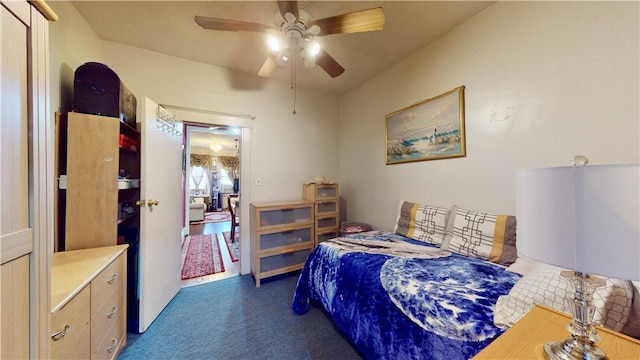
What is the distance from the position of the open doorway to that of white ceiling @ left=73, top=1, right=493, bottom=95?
0.86 m

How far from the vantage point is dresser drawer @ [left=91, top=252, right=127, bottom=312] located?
1.16 metres

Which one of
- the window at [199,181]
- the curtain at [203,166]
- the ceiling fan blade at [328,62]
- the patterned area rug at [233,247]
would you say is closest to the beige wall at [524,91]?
the ceiling fan blade at [328,62]

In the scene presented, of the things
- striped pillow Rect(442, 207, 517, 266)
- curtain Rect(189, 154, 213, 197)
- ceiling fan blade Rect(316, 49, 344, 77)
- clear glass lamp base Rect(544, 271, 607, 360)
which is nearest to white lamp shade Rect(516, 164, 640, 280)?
clear glass lamp base Rect(544, 271, 607, 360)

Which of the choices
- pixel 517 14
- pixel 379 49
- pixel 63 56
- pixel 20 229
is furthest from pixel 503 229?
pixel 63 56

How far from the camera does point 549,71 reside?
1442 mm

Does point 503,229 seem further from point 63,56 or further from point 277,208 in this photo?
point 63,56

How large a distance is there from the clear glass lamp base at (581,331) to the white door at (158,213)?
241 centimetres

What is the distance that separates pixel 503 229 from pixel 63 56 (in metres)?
3.52

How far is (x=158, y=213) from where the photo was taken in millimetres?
1923

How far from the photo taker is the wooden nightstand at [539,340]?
0.62 m

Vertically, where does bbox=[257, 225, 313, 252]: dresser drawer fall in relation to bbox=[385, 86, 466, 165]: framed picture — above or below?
below

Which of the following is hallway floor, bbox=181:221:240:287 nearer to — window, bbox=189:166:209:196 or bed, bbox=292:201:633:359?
bed, bbox=292:201:633:359

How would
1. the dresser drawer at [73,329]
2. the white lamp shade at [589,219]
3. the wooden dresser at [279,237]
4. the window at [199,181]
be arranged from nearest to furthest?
1. the white lamp shade at [589,219]
2. the dresser drawer at [73,329]
3. the wooden dresser at [279,237]
4. the window at [199,181]

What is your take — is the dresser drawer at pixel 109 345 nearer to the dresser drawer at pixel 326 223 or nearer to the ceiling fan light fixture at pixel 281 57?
the dresser drawer at pixel 326 223
